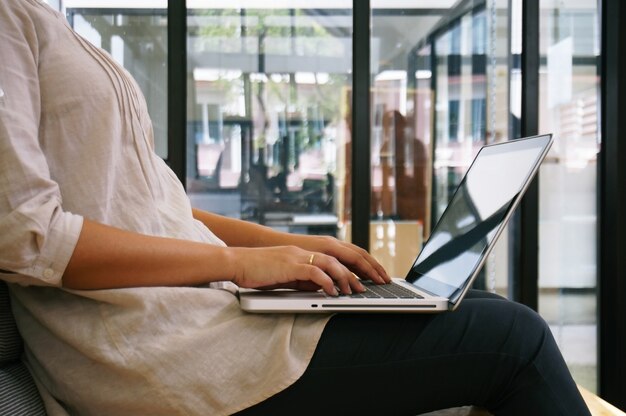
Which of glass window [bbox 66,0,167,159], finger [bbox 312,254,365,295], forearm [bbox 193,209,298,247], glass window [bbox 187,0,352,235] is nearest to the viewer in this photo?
finger [bbox 312,254,365,295]

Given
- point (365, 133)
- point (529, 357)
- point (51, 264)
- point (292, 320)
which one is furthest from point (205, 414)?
point (365, 133)

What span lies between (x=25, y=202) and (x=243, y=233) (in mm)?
588

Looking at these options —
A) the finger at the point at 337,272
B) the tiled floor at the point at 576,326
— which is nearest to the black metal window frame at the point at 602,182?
the tiled floor at the point at 576,326

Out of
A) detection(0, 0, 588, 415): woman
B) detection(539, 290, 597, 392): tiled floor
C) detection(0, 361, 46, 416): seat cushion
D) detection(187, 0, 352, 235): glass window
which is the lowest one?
detection(539, 290, 597, 392): tiled floor

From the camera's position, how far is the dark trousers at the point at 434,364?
2.82 ft

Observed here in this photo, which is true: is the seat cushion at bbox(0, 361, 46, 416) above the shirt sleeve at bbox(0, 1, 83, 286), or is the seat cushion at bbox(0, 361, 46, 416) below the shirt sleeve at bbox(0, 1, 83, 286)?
below

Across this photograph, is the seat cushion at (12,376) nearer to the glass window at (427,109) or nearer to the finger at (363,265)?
the finger at (363,265)

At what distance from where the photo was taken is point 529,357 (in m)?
0.86

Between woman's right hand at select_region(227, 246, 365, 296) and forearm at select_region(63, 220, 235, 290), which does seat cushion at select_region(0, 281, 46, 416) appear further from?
woman's right hand at select_region(227, 246, 365, 296)

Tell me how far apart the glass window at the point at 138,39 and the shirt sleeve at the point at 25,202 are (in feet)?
6.74

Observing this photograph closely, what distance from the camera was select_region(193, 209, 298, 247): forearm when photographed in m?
1.33

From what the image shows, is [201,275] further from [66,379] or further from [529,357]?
[529,357]

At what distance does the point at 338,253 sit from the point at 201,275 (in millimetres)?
302

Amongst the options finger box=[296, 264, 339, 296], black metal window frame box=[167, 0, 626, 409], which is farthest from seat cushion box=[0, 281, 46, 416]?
black metal window frame box=[167, 0, 626, 409]
